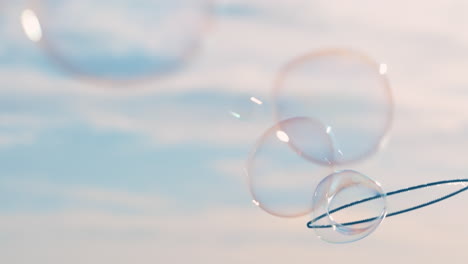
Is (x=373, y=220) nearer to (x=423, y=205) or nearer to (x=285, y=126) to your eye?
(x=423, y=205)

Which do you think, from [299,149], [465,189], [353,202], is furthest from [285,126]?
[465,189]

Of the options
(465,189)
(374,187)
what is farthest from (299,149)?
(465,189)

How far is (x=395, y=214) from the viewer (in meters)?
28.8

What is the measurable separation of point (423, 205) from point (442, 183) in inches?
49.7

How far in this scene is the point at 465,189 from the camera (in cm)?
2877

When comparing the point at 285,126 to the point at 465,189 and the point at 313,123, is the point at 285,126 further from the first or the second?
the point at 465,189

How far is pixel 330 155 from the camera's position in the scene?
27641 mm

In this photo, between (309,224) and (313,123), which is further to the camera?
(309,224)

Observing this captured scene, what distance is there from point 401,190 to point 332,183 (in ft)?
6.81

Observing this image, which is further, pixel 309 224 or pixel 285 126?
pixel 309 224

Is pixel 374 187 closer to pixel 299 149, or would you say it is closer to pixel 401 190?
pixel 401 190

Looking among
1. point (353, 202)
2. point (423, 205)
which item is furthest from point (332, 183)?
point (423, 205)

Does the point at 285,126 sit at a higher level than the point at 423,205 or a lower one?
higher

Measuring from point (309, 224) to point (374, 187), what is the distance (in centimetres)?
246
